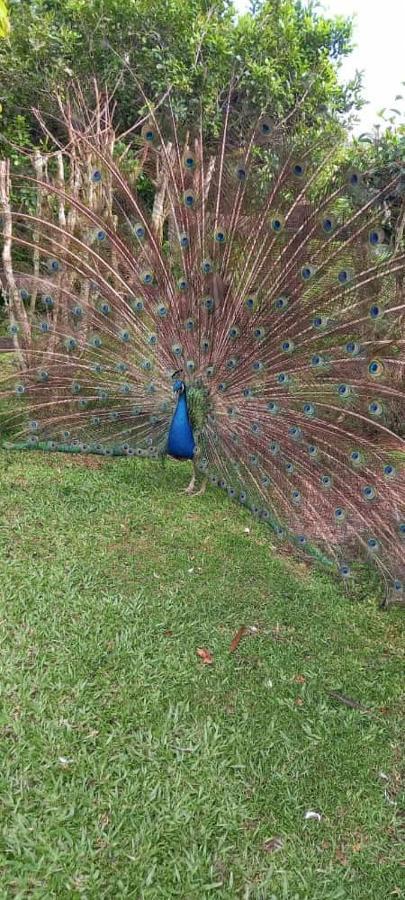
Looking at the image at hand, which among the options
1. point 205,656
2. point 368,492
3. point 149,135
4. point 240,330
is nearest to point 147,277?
point 240,330

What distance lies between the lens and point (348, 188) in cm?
315

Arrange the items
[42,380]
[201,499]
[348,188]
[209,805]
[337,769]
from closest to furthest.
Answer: [209,805], [337,769], [348,188], [42,380], [201,499]

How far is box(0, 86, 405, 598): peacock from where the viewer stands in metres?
3.31

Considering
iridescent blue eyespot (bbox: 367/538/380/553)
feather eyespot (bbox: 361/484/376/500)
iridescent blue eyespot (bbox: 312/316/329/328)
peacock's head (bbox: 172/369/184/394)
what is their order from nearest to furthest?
iridescent blue eyespot (bbox: 367/538/380/553) < feather eyespot (bbox: 361/484/376/500) < iridescent blue eyespot (bbox: 312/316/329/328) < peacock's head (bbox: 172/369/184/394)

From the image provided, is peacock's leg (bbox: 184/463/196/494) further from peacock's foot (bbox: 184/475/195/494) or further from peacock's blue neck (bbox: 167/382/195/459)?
peacock's blue neck (bbox: 167/382/195/459)

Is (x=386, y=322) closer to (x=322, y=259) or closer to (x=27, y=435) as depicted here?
(x=322, y=259)

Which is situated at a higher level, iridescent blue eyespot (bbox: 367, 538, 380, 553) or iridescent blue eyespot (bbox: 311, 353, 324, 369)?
iridescent blue eyespot (bbox: 311, 353, 324, 369)

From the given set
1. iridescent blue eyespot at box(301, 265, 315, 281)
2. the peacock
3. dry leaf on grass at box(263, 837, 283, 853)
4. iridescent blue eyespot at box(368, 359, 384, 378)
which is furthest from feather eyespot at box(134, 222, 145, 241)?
dry leaf on grass at box(263, 837, 283, 853)

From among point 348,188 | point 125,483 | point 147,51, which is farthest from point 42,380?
point 147,51

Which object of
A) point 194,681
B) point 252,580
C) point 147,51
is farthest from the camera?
point 147,51

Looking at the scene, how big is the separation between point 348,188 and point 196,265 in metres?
1.19

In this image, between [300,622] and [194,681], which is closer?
[194,681]

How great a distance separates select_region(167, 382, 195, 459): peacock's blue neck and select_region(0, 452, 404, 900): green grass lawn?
65 cm

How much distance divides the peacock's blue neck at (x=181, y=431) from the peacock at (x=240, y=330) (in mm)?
16
